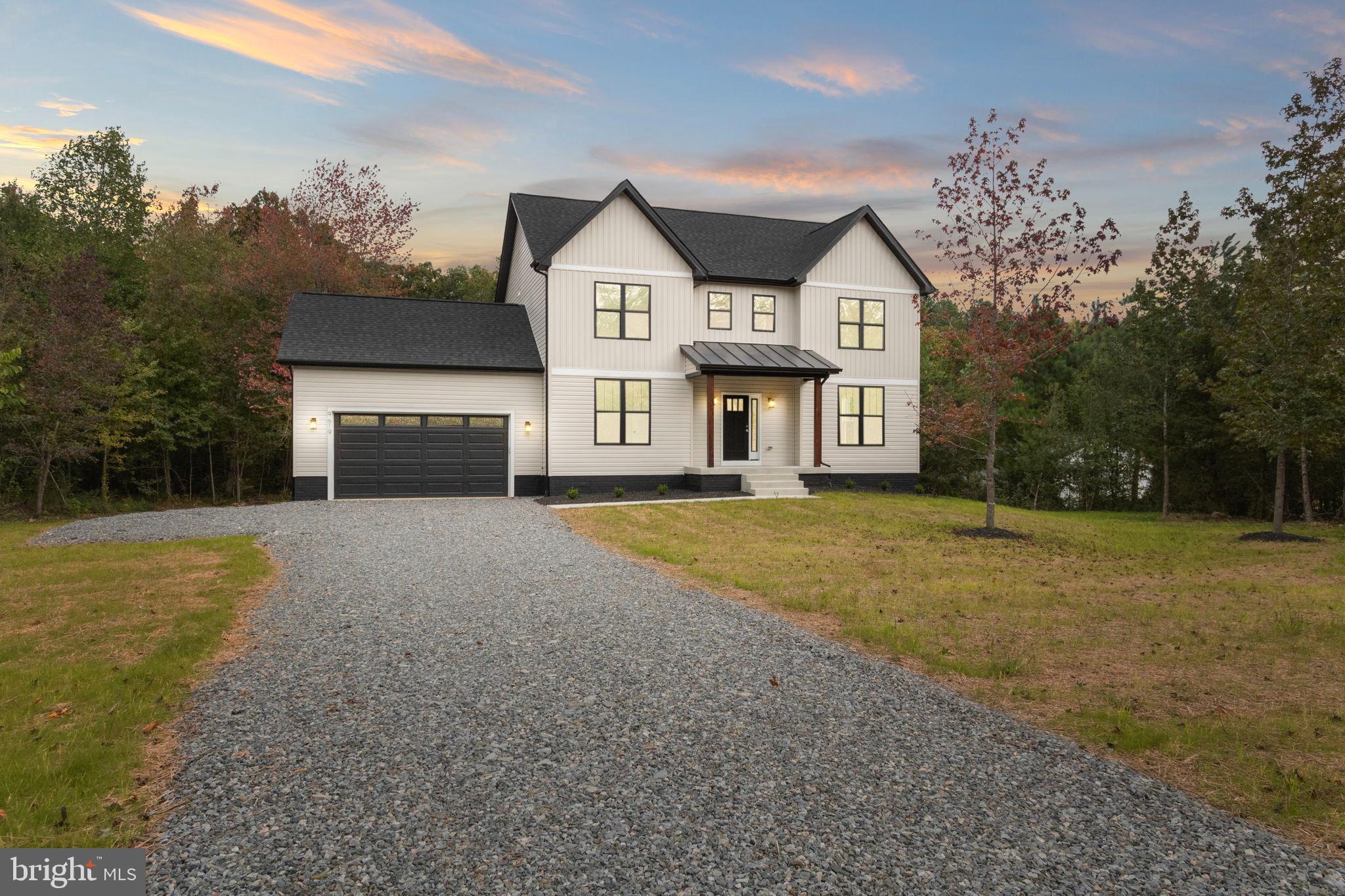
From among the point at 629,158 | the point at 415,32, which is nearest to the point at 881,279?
the point at 629,158

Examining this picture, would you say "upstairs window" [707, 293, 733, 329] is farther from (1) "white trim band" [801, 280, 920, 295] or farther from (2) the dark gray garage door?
(2) the dark gray garage door

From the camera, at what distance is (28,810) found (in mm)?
3357

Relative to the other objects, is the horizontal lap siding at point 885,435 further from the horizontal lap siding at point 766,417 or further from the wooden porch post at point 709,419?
the wooden porch post at point 709,419

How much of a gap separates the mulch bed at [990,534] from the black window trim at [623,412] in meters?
9.07

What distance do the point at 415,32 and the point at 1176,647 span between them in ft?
52.5

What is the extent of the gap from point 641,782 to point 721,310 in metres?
18.9

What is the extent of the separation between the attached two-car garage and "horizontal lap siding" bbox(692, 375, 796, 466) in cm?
451

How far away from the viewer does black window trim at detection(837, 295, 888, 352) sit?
72.8 feet

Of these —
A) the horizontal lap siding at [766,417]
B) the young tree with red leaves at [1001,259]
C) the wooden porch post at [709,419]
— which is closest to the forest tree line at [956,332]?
the young tree with red leaves at [1001,259]

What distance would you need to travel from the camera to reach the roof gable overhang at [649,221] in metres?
19.5

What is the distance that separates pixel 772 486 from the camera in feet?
65.2

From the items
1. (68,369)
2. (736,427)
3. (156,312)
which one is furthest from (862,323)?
(156,312)

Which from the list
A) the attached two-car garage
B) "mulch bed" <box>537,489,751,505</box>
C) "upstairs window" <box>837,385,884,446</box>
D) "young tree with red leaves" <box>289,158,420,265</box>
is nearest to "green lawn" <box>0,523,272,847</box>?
the attached two-car garage

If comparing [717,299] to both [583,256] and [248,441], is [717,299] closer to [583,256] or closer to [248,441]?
[583,256]
